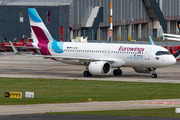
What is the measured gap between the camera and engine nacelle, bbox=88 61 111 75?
3926 cm

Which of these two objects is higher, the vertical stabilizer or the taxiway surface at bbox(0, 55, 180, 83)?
the vertical stabilizer

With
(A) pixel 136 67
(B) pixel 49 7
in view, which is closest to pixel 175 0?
(B) pixel 49 7

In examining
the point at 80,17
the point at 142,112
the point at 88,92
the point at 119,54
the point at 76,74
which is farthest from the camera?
the point at 80,17

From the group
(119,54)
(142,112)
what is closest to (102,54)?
(119,54)

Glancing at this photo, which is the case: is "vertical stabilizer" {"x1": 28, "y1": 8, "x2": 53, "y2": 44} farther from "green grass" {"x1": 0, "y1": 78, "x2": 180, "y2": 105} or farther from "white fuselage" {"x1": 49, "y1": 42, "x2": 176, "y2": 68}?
"green grass" {"x1": 0, "y1": 78, "x2": 180, "y2": 105}

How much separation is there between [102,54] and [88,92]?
15.3 metres

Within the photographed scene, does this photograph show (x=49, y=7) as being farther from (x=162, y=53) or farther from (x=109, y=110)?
(x=109, y=110)

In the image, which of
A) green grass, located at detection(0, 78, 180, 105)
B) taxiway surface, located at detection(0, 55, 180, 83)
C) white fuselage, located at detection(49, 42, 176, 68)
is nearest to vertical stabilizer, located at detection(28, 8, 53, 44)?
white fuselage, located at detection(49, 42, 176, 68)

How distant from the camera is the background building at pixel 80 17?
115938 mm

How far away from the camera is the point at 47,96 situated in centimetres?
2477

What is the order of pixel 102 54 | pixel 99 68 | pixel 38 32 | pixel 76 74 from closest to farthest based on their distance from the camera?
1. pixel 99 68
2. pixel 102 54
3. pixel 76 74
4. pixel 38 32

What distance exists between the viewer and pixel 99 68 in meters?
39.2

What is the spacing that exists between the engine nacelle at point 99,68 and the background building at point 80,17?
6857 cm

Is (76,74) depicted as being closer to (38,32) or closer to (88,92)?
(38,32)
